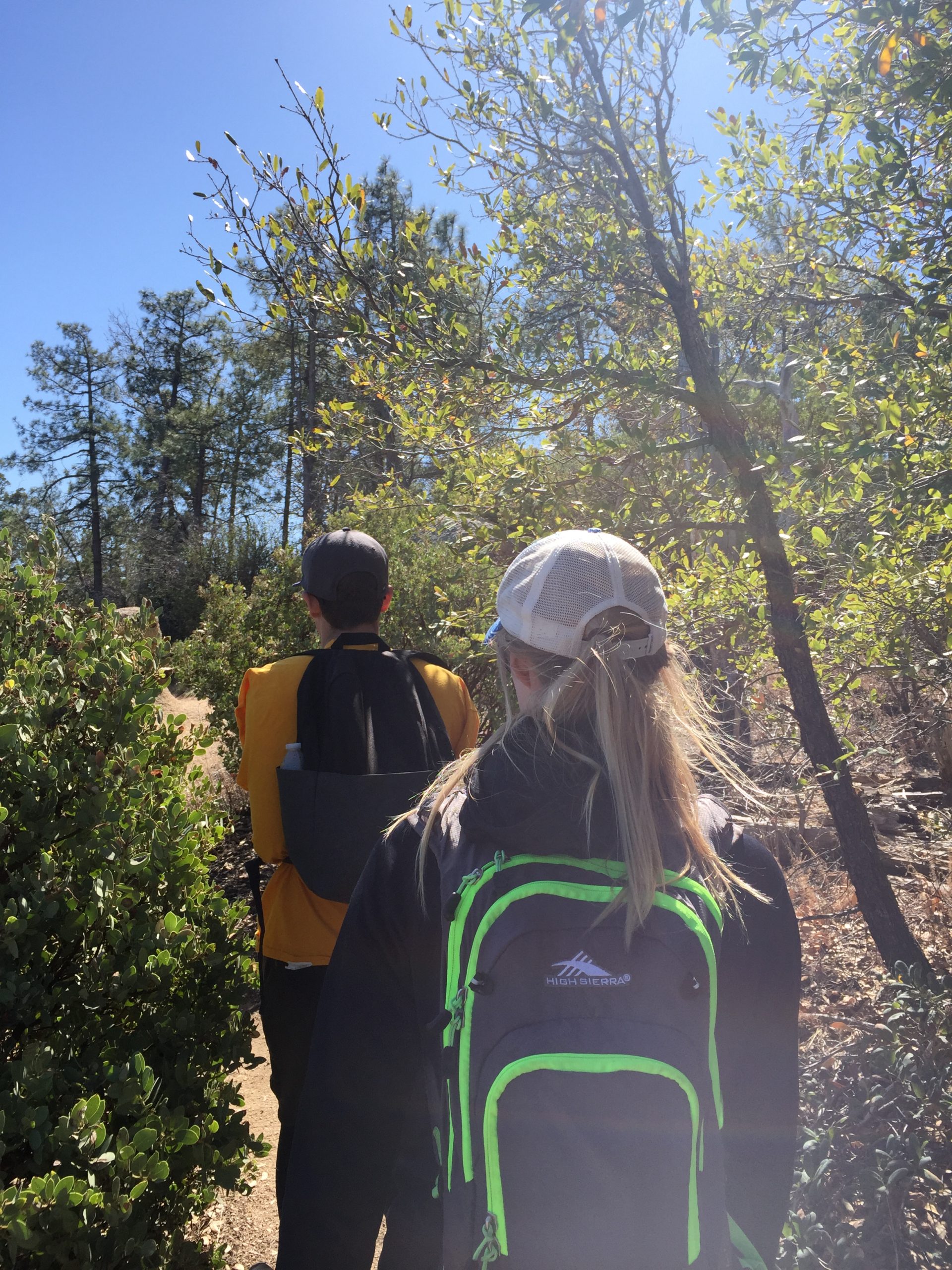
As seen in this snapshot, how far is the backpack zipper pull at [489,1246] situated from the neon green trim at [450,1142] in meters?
0.07

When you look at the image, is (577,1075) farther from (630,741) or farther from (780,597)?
(780,597)

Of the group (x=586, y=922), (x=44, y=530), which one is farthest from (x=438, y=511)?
(x=586, y=922)

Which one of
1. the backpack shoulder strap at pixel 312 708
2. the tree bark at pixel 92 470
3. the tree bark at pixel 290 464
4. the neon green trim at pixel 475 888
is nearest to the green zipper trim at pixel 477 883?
the neon green trim at pixel 475 888

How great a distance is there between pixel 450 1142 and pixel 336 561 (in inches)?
56.7

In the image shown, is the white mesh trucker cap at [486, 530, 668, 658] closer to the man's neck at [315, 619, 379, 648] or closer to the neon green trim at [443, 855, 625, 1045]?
the neon green trim at [443, 855, 625, 1045]

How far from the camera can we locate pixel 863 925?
422 centimetres

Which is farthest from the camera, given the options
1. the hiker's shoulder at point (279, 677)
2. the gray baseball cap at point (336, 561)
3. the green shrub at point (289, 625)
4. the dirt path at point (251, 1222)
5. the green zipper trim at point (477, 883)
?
the green shrub at point (289, 625)

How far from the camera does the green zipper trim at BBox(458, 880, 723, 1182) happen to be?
3.18 feet

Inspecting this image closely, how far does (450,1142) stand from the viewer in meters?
1.01

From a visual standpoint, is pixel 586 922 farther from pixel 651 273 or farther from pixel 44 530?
pixel 651 273

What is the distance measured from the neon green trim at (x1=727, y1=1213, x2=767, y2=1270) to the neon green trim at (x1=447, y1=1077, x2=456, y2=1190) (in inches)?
14.2

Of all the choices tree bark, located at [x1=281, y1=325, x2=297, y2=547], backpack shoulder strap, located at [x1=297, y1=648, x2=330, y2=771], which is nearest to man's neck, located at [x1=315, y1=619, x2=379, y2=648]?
backpack shoulder strap, located at [x1=297, y1=648, x2=330, y2=771]

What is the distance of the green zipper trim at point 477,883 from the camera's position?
1008mm

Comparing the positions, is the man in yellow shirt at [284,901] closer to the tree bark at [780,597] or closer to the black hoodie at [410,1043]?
the black hoodie at [410,1043]
